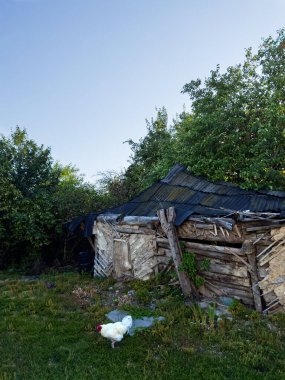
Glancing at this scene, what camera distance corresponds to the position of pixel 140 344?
21.5 feet

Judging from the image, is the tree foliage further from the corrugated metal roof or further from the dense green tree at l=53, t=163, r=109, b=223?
the corrugated metal roof

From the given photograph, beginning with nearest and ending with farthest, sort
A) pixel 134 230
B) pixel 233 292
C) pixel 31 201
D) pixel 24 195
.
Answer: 1. pixel 233 292
2. pixel 134 230
3. pixel 31 201
4. pixel 24 195

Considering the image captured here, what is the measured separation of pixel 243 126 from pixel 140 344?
32.8 ft

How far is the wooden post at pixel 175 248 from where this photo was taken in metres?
9.53

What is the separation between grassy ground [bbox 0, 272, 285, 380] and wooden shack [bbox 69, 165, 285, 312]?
98 centimetres

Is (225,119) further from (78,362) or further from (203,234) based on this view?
(78,362)

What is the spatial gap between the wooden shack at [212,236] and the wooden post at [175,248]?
308 mm

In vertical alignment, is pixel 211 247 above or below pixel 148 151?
below

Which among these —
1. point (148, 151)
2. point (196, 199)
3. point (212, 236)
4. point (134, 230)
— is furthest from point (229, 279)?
point (148, 151)

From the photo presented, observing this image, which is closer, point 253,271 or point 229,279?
point 253,271

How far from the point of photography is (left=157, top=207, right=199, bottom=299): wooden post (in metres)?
9.53

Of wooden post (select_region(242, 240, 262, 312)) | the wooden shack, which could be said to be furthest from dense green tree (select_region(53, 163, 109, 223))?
wooden post (select_region(242, 240, 262, 312))

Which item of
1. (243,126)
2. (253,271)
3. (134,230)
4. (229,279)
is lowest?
(229,279)

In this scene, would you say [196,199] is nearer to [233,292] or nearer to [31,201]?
[233,292]
